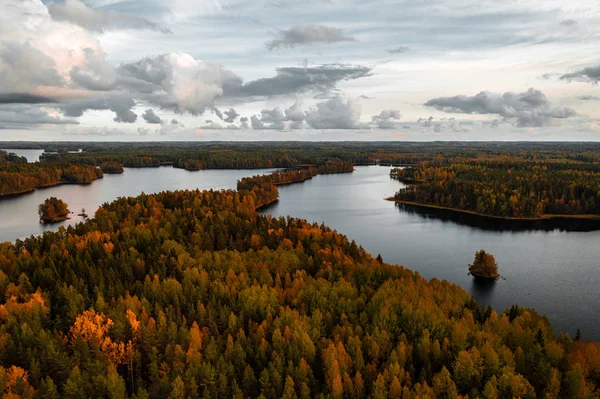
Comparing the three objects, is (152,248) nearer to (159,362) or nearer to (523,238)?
(159,362)

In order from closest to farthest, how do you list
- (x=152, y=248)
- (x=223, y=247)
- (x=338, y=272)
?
1. (x=338, y=272)
2. (x=152, y=248)
3. (x=223, y=247)

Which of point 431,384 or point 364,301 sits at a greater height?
point 364,301

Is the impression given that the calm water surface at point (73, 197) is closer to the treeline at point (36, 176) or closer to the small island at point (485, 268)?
the treeline at point (36, 176)

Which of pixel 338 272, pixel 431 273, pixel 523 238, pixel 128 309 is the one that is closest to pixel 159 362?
pixel 128 309

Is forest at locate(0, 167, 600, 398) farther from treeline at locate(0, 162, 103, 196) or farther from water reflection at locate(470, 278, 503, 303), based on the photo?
treeline at locate(0, 162, 103, 196)

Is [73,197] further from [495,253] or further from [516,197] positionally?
[516,197]

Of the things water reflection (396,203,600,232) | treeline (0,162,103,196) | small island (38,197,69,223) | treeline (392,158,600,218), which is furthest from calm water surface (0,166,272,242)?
water reflection (396,203,600,232)

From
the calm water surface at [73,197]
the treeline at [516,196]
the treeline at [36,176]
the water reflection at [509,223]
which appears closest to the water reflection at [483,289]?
the water reflection at [509,223]
